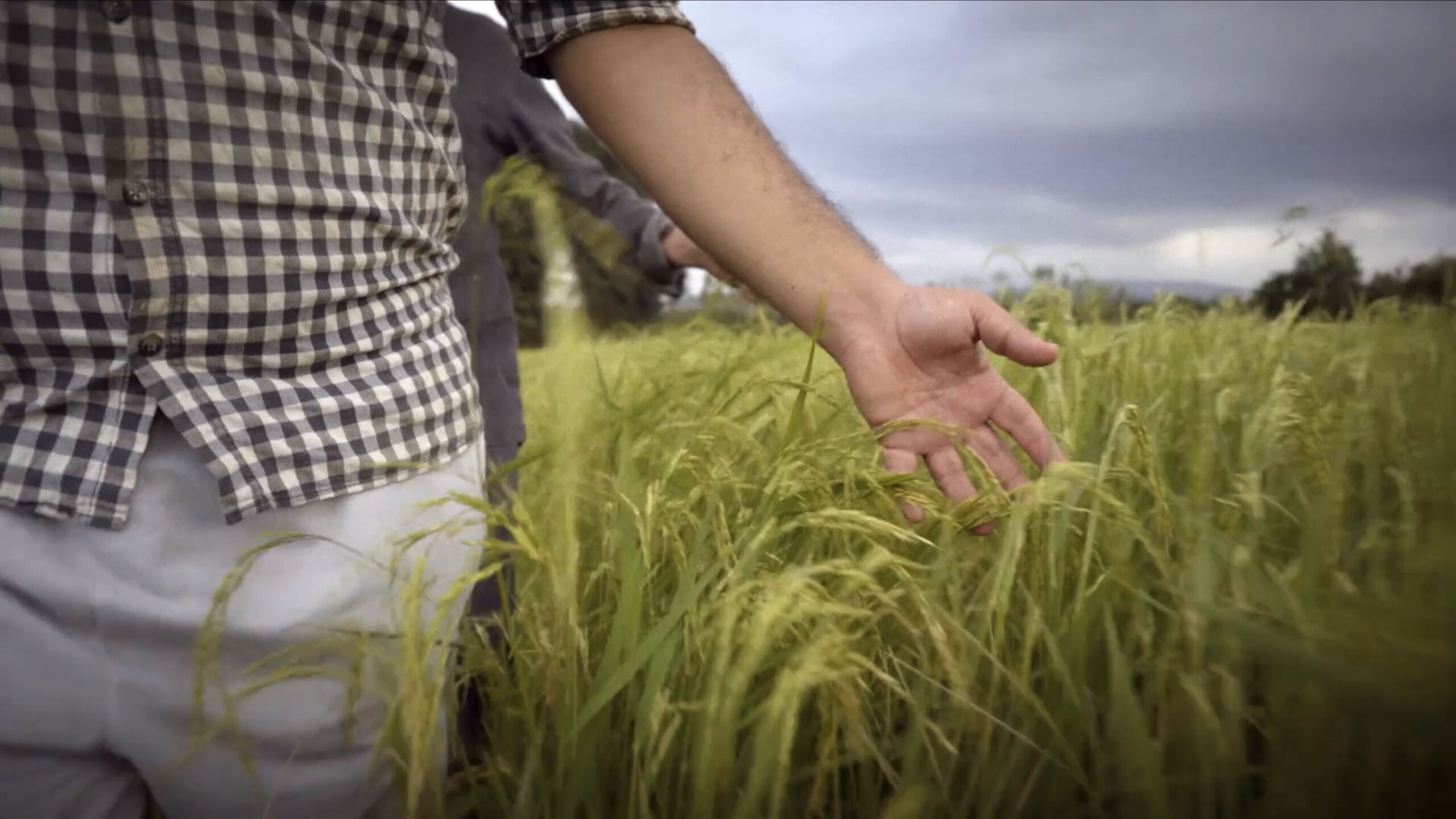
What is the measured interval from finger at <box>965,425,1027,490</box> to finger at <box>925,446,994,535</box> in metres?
0.03

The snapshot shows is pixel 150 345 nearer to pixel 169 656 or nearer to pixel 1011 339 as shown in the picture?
pixel 169 656

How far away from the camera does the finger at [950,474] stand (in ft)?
3.30

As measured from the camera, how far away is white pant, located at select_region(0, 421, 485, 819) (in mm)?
741

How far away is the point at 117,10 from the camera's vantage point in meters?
0.71

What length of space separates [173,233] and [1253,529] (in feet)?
3.78

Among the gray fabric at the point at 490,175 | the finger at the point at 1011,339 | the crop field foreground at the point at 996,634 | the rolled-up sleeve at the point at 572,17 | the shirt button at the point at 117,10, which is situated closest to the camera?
A: the crop field foreground at the point at 996,634

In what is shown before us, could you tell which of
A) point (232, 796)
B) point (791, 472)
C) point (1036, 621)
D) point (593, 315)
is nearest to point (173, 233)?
point (593, 315)

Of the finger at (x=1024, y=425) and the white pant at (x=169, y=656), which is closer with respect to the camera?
the white pant at (x=169, y=656)

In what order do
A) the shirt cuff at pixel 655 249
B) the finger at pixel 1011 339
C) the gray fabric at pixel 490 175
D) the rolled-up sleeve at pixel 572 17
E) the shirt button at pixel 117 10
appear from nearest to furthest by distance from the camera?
the shirt button at pixel 117 10, the finger at pixel 1011 339, the rolled-up sleeve at pixel 572 17, the gray fabric at pixel 490 175, the shirt cuff at pixel 655 249

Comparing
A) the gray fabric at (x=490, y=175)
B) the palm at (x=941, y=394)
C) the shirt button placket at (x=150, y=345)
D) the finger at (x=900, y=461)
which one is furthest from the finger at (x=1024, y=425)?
the gray fabric at (x=490, y=175)

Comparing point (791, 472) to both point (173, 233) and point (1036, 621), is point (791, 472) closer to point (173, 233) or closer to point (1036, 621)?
point (1036, 621)

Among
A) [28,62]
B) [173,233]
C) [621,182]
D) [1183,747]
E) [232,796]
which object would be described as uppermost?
[621,182]

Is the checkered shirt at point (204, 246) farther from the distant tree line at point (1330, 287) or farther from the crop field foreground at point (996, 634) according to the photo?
the distant tree line at point (1330, 287)

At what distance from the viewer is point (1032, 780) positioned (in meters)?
0.66
